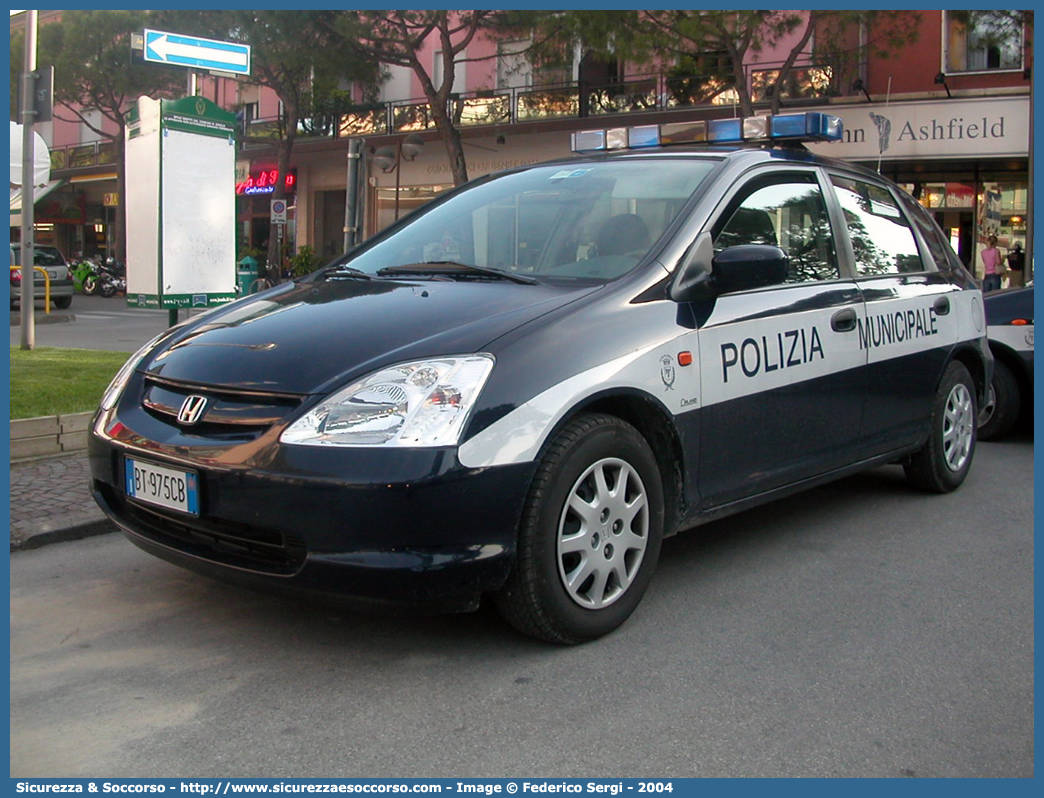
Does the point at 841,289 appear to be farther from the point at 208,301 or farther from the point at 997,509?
the point at 208,301

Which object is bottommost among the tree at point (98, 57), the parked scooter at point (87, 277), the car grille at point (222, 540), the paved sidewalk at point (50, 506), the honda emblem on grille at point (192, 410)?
the paved sidewalk at point (50, 506)

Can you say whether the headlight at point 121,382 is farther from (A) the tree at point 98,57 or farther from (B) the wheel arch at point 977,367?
(A) the tree at point 98,57

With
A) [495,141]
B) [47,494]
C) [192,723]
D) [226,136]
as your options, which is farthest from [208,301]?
[495,141]

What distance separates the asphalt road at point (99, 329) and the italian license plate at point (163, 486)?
8722mm

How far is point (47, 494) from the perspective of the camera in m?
5.29

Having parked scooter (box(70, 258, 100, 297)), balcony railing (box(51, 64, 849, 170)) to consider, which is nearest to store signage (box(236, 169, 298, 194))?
balcony railing (box(51, 64, 849, 170))

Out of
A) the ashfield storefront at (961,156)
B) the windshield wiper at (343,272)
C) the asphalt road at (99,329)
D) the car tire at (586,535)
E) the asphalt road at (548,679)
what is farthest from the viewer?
the ashfield storefront at (961,156)

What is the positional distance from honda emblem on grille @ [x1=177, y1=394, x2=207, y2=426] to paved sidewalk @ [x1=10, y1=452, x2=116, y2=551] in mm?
1599

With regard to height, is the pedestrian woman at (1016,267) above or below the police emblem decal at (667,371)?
above

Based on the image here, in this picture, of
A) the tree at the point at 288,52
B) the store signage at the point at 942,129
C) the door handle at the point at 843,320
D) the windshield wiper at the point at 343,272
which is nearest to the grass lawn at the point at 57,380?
the windshield wiper at the point at 343,272

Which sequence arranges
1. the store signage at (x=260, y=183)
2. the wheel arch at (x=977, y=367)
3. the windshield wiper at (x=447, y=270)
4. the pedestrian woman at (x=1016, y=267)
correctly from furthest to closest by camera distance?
the store signage at (x=260, y=183) < the pedestrian woman at (x=1016, y=267) < the wheel arch at (x=977, y=367) < the windshield wiper at (x=447, y=270)

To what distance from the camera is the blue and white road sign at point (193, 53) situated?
27.5ft

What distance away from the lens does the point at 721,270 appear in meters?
3.95

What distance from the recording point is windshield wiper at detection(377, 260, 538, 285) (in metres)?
3.97
